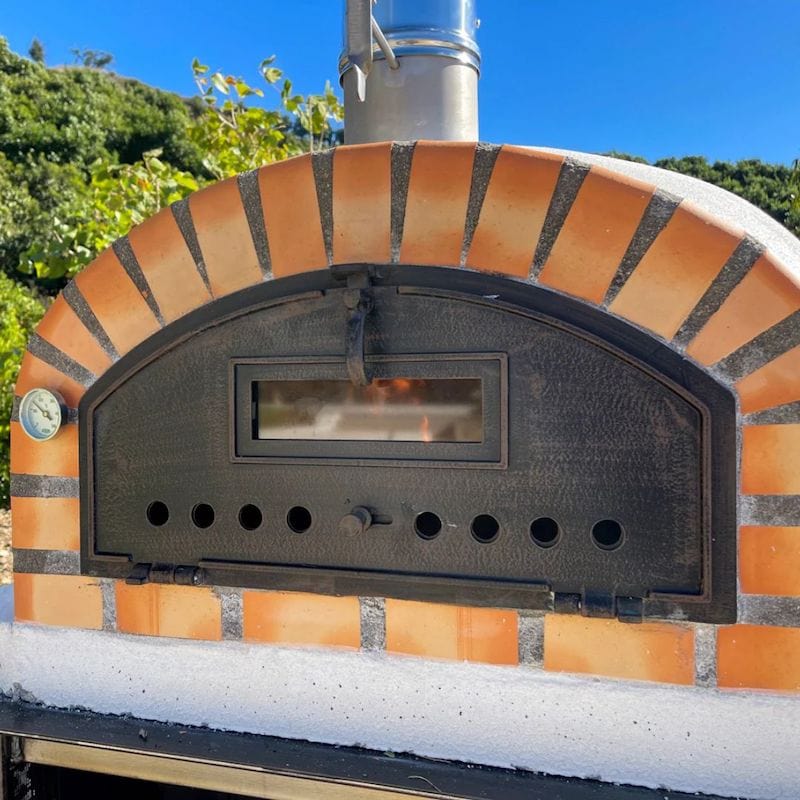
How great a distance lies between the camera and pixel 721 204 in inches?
42.6

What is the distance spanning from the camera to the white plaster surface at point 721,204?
3.18ft

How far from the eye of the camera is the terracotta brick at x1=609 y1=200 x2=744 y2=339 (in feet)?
3.07

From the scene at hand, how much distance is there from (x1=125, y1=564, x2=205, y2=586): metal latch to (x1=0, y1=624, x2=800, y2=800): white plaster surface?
0.42 ft

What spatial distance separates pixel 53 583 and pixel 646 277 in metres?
1.17

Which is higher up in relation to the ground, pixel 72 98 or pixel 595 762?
pixel 72 98

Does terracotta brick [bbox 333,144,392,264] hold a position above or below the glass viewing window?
above

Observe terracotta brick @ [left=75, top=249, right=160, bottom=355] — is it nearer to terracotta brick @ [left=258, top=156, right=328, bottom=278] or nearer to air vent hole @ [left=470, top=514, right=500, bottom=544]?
terracotta brick @ [left=258, top=156, right=328, bottom=278]

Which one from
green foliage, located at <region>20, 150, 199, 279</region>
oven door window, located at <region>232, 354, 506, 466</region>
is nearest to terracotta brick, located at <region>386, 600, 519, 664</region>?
oven door window, located at <region>232, 354, 506, 466</region>

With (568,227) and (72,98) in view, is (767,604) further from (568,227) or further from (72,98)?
(72,98)

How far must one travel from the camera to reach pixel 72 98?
11.5 metres

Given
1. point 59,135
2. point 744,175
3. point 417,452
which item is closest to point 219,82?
point 417,452

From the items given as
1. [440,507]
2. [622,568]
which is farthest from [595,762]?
[440,507]

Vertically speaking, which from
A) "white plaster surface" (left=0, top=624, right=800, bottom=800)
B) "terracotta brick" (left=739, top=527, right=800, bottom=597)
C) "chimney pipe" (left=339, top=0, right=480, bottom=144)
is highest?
"chimney pipe" (left=339, top=0, right=480, bottom=144)

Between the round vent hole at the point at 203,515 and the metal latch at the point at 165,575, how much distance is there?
76 mm
